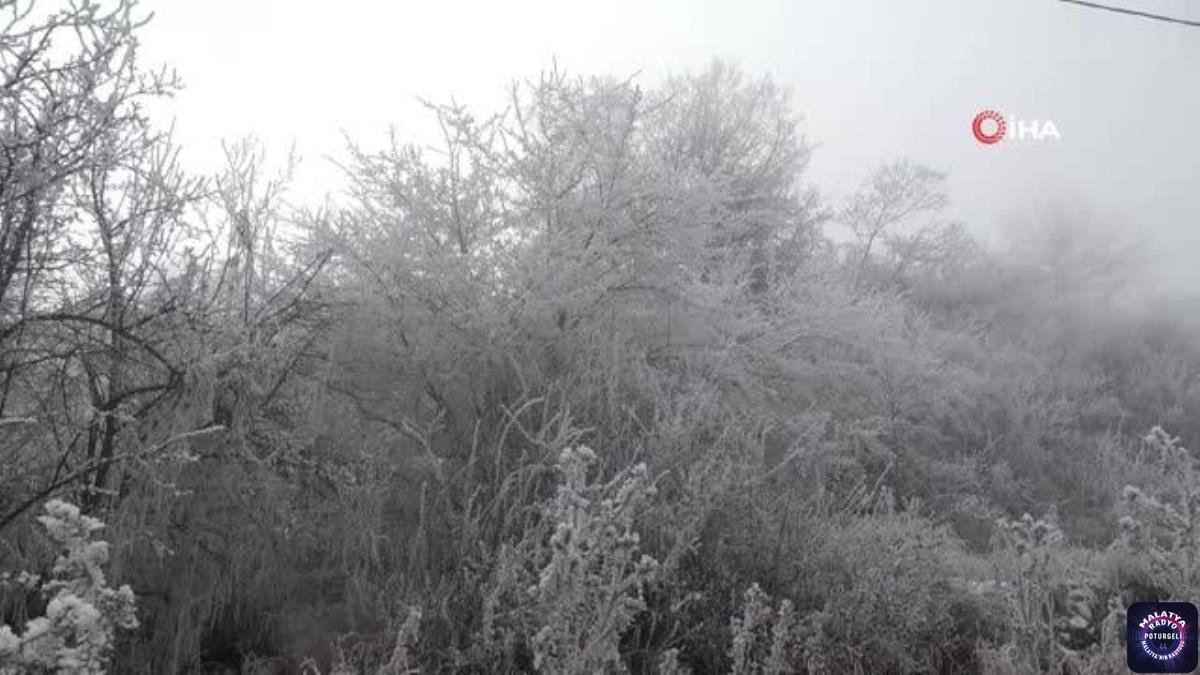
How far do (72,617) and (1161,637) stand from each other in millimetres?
3458

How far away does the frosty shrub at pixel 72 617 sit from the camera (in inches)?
60.8

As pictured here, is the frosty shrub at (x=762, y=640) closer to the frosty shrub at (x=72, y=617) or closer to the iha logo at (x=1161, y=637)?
the iha logo at (x=1161, y=637)

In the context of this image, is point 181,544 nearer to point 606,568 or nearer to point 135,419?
point 135,419

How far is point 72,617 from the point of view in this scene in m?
1.54

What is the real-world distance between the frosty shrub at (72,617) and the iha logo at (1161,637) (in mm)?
3250

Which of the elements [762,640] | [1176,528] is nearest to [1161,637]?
[1176,528]

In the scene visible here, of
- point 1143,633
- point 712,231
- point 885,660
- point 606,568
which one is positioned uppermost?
point 712,231

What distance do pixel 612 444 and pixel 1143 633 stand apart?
2327mm

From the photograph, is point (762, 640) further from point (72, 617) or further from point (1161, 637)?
point (72, 617)

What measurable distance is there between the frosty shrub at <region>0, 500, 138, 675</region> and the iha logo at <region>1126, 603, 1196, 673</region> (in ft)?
10.7

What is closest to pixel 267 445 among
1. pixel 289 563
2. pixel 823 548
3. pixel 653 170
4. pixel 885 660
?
pixel 289 563

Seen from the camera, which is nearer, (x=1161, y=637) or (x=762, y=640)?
(x=1161, y=637)

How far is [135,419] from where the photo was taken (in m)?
3.56

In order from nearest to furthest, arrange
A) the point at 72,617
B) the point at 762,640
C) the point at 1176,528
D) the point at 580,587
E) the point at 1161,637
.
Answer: the point at 72,617, the point at 580,587, the point at 1161,637, the point at 762,640, the point at 1176,528
